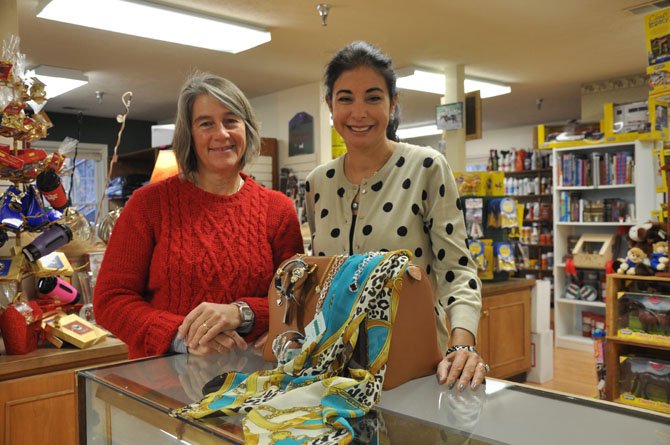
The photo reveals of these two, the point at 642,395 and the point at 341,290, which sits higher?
the point at 341,290

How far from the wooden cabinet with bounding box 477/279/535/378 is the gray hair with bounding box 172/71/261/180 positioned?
3.20 m

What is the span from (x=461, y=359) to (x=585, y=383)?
4620 mm

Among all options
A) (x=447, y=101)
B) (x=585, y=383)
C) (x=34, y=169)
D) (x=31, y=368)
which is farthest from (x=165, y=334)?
(x=447, y=101)

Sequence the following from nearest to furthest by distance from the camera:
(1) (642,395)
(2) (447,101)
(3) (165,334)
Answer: (3) (165,334) < (1) (642,395) < (2) (447,101)

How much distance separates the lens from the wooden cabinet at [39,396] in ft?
6.99

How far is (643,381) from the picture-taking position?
11.1 feet

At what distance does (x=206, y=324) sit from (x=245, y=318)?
0.11m

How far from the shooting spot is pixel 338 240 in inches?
59.5

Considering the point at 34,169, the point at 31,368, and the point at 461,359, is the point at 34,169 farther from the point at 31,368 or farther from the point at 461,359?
the point at 461,359

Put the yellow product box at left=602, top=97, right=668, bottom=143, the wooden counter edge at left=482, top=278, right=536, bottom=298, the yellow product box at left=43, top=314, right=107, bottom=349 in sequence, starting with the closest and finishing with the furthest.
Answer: the yellow product box at left=43, top=314, right=107, bottom=349 < the wooden counter edge at left=482, top=278, right=536, bottom=298 < the yellow product box at left=602, top=97, right=668, bottom=143

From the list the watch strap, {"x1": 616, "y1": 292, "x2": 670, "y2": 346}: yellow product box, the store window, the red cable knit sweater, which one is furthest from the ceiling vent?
the store window

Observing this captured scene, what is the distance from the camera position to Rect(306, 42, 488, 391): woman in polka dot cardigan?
4.59 feet

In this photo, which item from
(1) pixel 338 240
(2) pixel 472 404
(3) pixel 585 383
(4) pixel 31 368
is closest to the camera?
(2) pixel 472 404

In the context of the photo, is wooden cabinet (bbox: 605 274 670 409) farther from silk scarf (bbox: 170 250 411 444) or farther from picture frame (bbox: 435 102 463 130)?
picture frame (bbox: 435 102 463 130)
